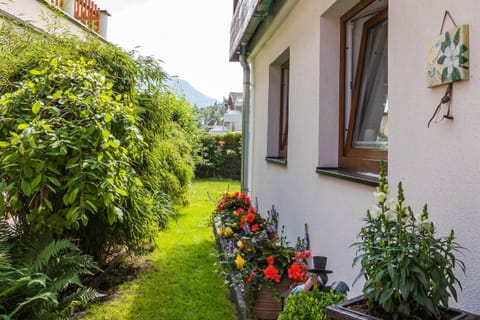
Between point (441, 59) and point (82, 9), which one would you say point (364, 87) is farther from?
point (82, 9)

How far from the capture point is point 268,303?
2.80 metres

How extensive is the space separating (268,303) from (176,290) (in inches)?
54.6

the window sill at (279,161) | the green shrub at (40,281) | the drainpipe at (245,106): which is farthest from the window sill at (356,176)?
the drainpipe at (245,106)

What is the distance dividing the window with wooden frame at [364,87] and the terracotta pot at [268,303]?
1066 mm

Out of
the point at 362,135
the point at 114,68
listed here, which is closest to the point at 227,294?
the point at 362,135

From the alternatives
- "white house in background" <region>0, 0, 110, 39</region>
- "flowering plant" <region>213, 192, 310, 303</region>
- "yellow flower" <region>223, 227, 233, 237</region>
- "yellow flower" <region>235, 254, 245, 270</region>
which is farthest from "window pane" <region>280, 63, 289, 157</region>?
"white house in background" <region>0, 0, 110, 39</region>

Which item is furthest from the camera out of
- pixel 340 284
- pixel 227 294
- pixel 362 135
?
pixel 227 294

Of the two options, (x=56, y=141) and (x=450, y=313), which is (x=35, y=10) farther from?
(x=450, y=313)

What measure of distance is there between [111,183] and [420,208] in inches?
81.7

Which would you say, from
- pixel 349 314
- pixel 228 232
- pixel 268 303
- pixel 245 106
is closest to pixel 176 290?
pixel 228 232

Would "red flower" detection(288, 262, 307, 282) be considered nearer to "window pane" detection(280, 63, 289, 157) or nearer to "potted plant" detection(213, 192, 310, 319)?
"potted plant" detection(213, 192, 310, 319)

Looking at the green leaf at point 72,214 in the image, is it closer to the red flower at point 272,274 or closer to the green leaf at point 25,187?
the green leaf at point 25,187

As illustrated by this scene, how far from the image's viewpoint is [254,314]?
9.34ft

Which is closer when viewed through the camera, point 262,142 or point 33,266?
point 33,266
